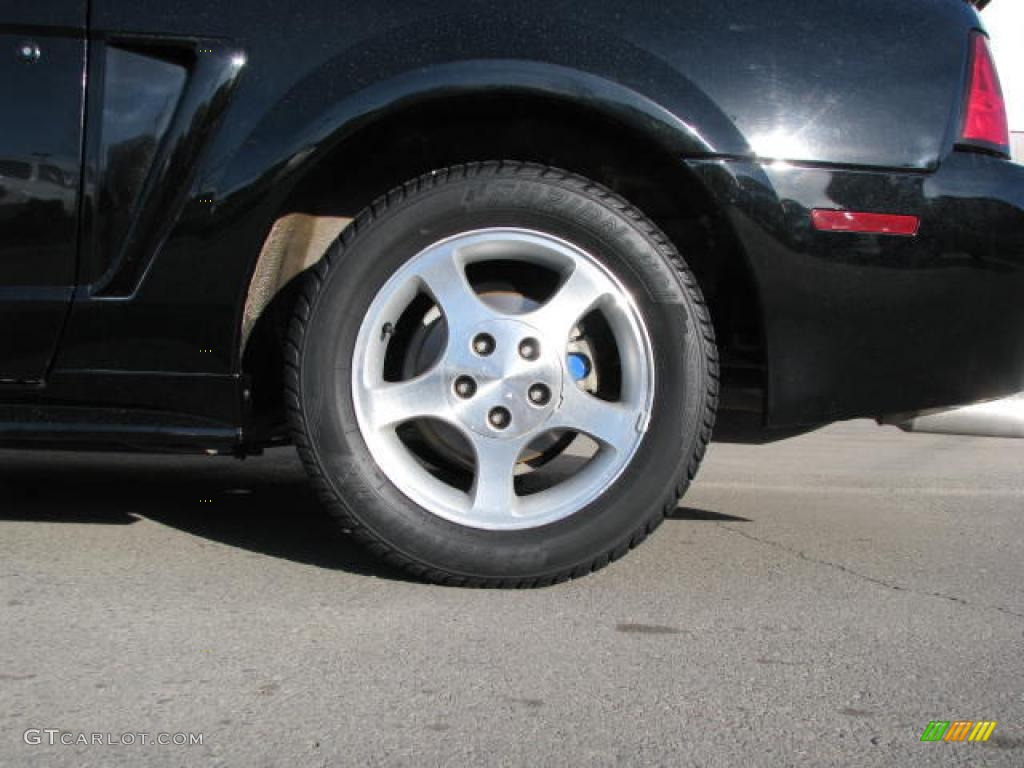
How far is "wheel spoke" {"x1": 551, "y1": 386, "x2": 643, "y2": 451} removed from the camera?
2.63 meters

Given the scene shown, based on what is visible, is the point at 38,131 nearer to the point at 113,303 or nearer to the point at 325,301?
the point at 113,303

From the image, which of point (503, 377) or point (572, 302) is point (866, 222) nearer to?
point (572, 302)

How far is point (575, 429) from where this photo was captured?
2648 millimetres

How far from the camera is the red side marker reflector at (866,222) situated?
254 cm

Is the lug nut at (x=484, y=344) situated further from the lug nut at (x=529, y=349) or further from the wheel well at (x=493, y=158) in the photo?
the wheel well at (x=493, y=158)

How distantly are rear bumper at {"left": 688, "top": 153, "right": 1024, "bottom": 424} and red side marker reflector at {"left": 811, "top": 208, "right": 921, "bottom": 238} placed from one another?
0.04 ft

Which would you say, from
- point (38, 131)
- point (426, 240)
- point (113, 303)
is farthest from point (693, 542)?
point (38, 131)

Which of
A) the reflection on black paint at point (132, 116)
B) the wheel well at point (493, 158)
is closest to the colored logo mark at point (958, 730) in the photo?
the wheel well at point (493, 158)

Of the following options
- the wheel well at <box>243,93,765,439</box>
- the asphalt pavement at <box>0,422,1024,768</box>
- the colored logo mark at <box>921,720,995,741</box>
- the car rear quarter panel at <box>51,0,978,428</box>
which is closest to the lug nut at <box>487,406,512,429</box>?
the asphalt pavement at <box>0,422,1024,768</box>

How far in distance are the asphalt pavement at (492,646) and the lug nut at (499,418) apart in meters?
0.38

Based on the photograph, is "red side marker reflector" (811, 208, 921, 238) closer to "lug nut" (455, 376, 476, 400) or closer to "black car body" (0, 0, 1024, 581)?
"black car body" (0, 0, 1024, 581)

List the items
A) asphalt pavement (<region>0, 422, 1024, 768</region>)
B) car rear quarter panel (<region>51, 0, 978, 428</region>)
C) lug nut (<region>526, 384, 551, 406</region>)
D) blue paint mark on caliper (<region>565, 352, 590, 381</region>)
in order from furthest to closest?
blue paint mark on caliper (<region>565, 352, 590, 381</region>) → lug nut (<region>526, 384, 551, 406</region>) → car rear quarter panel (<region>51, 0, 978, 428</region>) → asphalt pavement (<region>0, 422, 1024, 768</region>)

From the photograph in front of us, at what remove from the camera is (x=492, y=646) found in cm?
225

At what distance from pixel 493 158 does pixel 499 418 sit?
26.0 inches
